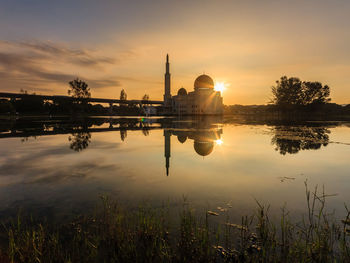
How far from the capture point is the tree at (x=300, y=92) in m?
102

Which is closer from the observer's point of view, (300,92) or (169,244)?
(169,244)

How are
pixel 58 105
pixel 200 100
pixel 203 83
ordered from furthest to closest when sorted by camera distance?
pixel 203 83 < pixel 200 100 < pixel 58 105

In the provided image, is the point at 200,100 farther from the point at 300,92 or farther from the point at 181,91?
the point at 300,92

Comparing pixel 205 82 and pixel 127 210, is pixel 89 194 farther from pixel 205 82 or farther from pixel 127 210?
pixel 205 82

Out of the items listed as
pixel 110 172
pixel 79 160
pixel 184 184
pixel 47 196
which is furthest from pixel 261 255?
pixel 79 160

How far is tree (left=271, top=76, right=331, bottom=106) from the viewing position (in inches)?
4011

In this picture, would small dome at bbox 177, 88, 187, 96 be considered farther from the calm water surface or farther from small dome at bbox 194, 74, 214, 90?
the calm water surface

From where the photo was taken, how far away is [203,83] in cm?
13962

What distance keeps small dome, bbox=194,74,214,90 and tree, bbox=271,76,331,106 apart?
49.5 metres

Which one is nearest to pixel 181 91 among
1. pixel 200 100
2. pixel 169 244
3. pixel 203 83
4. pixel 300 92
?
pixel 203 83

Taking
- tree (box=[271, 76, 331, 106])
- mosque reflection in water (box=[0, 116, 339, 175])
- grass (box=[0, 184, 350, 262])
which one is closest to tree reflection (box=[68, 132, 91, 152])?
mosque reflection in water (box=[0, 116, 339, 175])

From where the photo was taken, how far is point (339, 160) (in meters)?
12.7

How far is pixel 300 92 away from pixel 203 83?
6126 centimetres

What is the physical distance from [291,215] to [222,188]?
8.80 ft
